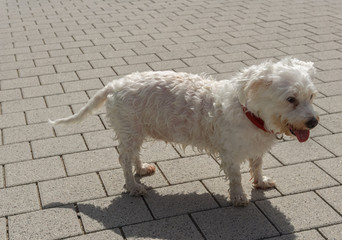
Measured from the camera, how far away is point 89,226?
12.6 ft

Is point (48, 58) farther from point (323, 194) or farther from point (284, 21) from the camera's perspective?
point (323, 194)

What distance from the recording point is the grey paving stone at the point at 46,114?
567 cm

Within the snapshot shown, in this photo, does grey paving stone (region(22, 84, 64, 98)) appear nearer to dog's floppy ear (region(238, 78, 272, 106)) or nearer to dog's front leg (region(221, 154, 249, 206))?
dog's front leg (region(221, 154, 249, 206))

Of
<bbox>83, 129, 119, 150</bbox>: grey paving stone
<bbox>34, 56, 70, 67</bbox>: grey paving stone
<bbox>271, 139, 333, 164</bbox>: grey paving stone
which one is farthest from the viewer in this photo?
<bbox>34, 56, 70, 67</bbox>: grey paving stone

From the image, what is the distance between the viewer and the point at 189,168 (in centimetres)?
468

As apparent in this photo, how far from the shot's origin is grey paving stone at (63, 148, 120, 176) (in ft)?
15.3

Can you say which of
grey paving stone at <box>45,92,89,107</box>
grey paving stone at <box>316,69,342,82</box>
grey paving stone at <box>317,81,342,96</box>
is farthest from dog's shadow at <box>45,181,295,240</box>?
grey paving stone at <box>316,69,342,82</box>

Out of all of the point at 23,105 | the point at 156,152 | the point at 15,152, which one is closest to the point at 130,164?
the point at 156,152

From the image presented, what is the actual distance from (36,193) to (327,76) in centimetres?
445

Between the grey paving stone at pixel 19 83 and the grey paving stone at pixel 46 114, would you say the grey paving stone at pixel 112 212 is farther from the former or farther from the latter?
the grey paving stone at pixel 19 83

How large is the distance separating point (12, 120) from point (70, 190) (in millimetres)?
1790

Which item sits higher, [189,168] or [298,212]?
[298,212]

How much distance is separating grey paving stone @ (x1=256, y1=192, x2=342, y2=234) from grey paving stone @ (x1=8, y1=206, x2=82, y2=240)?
64.9 inches

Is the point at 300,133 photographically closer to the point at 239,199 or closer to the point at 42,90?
the point at 239,199
